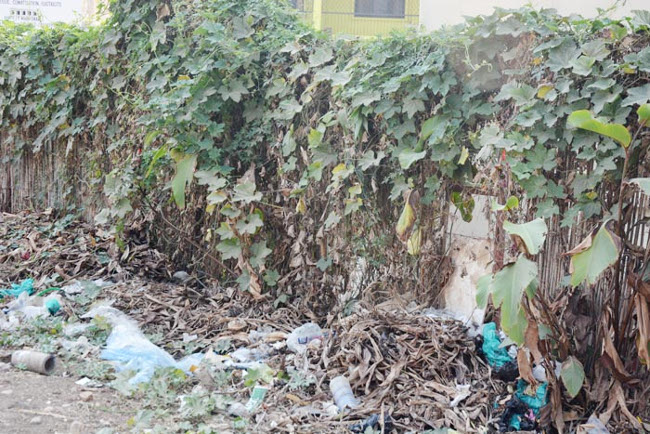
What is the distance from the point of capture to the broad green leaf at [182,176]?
18.5ft

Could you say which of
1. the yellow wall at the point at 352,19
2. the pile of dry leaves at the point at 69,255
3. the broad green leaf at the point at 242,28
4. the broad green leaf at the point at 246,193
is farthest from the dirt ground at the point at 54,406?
the yellow wall at the point at 352,19

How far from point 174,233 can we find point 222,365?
6.81ft

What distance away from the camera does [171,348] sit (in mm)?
5008

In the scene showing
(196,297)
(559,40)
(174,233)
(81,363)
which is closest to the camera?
(559,40)

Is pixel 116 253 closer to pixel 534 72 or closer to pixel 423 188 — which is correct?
pixel 423 188

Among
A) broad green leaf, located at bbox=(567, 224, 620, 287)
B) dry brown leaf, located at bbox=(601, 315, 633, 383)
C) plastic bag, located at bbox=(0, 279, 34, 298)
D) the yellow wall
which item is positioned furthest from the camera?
the yellow wall

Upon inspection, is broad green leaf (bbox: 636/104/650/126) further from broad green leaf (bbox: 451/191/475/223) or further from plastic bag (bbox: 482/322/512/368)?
plastic bag (bbox: 482/322/512/368)

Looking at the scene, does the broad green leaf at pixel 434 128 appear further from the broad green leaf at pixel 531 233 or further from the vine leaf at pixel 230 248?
the vine leaf at pixel 230 248

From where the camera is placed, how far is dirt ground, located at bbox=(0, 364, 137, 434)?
11.5ft

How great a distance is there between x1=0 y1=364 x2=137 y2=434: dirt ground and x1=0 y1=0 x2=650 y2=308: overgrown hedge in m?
1.74

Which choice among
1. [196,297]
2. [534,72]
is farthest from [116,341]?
[534,72]

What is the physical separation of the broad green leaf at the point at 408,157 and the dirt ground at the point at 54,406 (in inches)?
81.2

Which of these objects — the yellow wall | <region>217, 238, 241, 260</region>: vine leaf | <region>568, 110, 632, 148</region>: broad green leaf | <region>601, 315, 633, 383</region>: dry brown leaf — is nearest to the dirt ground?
<region>217, 238, 241, 260</region>: vine leaf

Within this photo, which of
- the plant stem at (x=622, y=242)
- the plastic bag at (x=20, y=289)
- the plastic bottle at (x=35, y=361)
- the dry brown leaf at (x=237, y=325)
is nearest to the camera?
the plant stem at (x=622, y=242)
